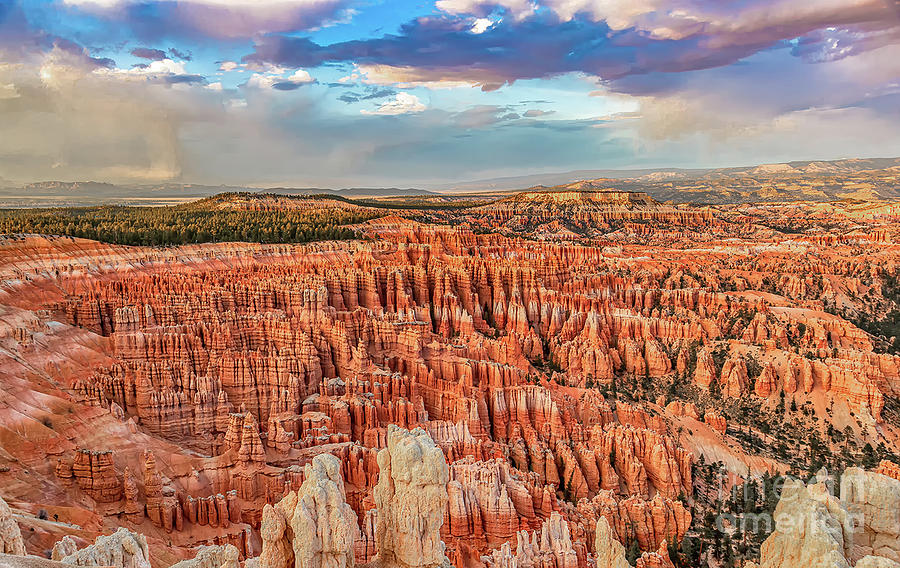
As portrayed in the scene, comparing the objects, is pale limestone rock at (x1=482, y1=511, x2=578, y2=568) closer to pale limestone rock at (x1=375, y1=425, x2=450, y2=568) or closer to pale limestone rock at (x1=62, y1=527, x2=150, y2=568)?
pale limestone rock at (x1=375, y1=425, x2=450, y2=568)

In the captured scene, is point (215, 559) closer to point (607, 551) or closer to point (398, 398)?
point (607, 551)

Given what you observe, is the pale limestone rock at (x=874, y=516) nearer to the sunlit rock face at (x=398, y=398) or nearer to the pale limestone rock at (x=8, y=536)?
the sunlit rock face at (x=398, y=398)

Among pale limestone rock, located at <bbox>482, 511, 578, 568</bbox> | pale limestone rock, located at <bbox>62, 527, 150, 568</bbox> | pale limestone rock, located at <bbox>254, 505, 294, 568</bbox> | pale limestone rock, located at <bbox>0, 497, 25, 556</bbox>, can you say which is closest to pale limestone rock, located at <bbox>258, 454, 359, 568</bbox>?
pale limestone rock, located at <bbox>254, 505, 294, 568</bbox>

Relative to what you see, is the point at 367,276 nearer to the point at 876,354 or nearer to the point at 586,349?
the point at 586,349

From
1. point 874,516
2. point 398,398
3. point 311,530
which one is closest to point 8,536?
point 311,530

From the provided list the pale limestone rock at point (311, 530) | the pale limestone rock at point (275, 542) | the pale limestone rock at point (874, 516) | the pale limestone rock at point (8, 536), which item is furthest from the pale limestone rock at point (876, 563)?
the pale limestone rock at point (8, 536)

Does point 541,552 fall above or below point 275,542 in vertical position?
below
